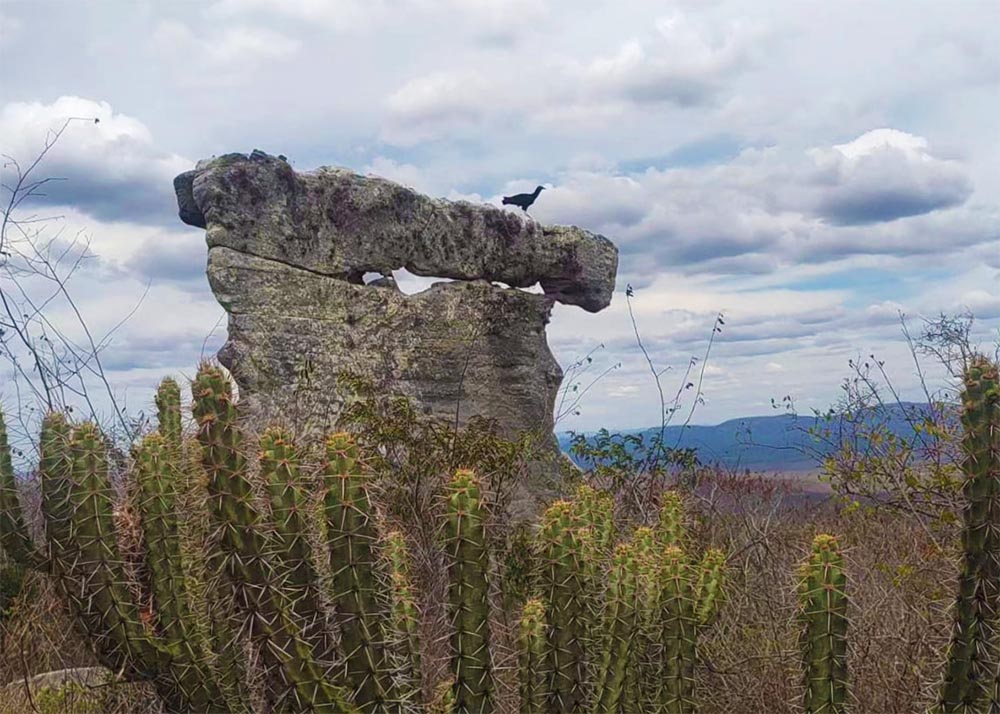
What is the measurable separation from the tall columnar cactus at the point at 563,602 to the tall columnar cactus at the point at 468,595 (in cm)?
23

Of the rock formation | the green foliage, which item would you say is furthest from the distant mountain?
the rock formation

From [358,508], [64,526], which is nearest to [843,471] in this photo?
[358,508]

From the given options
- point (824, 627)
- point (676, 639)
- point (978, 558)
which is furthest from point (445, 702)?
point (978, 558)

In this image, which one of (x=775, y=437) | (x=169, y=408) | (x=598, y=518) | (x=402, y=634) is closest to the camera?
(x=402, y=634)

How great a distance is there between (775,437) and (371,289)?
10.4ft

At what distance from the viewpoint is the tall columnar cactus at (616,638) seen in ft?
10.9

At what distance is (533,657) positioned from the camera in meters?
3.21

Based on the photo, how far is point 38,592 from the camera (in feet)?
18.1

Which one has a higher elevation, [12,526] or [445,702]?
[12,526]

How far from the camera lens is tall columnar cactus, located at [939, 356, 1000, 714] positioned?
3113mm

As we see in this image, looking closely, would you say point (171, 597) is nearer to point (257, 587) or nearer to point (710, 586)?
point (257, 587)

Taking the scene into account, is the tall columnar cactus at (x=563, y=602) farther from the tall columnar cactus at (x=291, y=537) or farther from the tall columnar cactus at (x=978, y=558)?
the tall columnar cactus at (x=978, y=558)

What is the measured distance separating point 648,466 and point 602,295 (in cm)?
Answer: 226

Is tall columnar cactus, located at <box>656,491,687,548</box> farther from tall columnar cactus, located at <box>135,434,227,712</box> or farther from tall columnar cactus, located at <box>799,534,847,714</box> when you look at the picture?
tall columnar cactus, located at <box>135,434,227,712</box>
